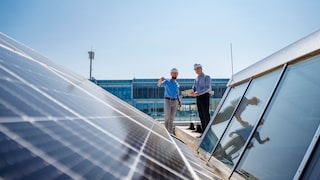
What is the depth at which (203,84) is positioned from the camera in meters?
7.35

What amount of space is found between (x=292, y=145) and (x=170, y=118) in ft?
21.3

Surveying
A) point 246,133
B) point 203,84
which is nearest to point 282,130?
point 246,133

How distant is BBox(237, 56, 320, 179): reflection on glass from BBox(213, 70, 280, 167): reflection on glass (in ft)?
0.50

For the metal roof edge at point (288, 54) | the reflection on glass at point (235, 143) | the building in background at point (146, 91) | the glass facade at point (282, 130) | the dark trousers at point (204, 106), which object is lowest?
the building in background at point (146, 91)

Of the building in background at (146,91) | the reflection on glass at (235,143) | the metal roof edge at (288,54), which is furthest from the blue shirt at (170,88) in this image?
the building in background at (146,91)

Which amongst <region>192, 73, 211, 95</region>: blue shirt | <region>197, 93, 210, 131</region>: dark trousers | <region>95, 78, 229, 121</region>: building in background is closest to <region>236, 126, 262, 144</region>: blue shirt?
<region>197, 93, 210, 131</region>: dark trousers

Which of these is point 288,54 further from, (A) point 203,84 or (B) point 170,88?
(B) point 170,88

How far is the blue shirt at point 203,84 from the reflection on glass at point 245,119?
312cm

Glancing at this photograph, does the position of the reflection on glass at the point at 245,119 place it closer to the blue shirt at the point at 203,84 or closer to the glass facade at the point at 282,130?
the glass facade at the point at 282,130

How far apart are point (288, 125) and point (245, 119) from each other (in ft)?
3.62

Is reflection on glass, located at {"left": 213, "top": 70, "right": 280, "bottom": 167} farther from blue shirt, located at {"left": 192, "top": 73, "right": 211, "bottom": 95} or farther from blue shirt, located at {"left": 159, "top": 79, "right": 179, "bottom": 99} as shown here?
blue shirt, located at {"left": 159, "top": 79, "right": 179, "bottom": 99}

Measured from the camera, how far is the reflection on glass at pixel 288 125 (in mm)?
2002

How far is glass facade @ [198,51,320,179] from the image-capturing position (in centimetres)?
194

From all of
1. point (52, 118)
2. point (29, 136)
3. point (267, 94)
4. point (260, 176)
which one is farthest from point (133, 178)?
point (267, 94)
